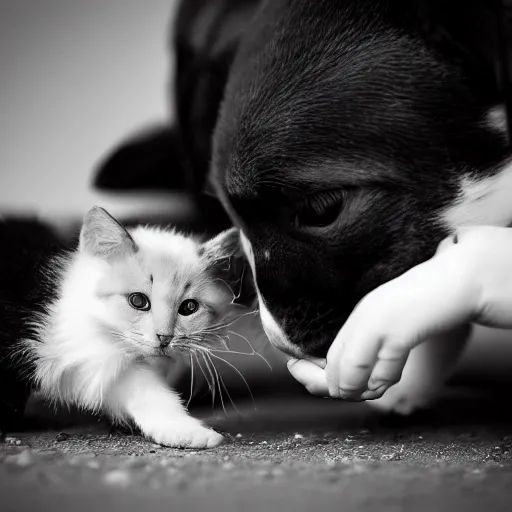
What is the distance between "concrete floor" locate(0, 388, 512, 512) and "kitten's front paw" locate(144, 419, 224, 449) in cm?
1

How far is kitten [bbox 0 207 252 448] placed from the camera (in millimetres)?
910

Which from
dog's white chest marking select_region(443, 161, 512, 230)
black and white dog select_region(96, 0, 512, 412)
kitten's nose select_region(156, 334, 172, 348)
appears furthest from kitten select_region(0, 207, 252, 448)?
dog's white chest marking select_region(443, 161, 512, 230)

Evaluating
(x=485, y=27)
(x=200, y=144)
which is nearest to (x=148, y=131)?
(x=200, y=144)

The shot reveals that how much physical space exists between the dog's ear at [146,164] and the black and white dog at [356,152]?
46cm

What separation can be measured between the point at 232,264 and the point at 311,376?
20cm

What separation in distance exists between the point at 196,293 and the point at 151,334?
9 cm

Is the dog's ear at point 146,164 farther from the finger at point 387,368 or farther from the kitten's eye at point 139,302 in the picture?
the finger at point 387,368

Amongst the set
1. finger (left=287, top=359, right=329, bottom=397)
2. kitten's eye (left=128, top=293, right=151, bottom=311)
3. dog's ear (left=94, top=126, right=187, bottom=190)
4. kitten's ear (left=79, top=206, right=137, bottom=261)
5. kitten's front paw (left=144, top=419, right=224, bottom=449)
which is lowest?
kitten's front paw (left=144, top=419, right=224, bottom=449)

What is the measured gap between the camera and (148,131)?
1.46 metres

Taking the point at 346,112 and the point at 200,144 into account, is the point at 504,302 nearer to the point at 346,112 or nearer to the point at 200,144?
the point at 346,112

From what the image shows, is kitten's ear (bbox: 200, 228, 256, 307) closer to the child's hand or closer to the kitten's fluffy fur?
the kitten's fluffy fur

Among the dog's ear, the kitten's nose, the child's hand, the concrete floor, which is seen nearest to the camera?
the concrete floor

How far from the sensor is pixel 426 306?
80cm

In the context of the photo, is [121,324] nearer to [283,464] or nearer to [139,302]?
[139,302]
